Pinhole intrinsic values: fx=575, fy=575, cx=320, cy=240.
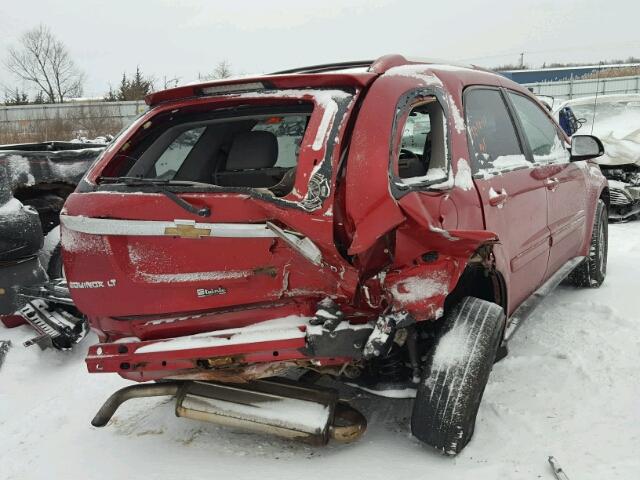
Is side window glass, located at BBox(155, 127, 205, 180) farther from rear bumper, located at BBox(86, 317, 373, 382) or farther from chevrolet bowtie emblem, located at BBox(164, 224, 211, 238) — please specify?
rear bumper, located at BBox(86, 317, 373, 382)

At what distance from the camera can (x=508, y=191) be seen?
3.14 meters

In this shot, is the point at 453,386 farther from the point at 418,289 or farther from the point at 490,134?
the point at 490,134

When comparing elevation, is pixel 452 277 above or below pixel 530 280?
above

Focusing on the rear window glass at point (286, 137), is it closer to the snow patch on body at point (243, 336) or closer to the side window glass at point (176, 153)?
the side window glass at point (176, 153)

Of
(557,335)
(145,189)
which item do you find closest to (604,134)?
(557,335)

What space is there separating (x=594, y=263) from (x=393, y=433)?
2.93m

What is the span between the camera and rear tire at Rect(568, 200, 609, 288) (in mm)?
4941

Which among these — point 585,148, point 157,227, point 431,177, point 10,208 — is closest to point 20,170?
point 10,208

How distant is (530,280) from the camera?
11.9 feet

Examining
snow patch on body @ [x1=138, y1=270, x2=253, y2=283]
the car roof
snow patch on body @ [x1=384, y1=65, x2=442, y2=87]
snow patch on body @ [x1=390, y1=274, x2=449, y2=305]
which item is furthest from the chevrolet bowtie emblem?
snow patch on body @ [x1=384, y1=65, x2=442, y2=87]

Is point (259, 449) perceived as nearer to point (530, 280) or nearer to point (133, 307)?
point (133, 307)

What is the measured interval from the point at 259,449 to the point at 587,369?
6.59 ft

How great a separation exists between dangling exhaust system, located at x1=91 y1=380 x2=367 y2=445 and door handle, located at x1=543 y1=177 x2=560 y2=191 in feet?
6.50

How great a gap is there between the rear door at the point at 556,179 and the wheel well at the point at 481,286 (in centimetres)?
93
